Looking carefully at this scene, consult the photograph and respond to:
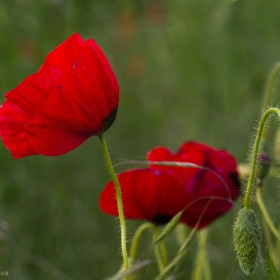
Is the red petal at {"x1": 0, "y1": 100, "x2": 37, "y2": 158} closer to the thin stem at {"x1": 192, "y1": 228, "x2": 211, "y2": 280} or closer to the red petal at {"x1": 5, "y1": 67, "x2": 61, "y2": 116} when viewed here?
the red petal at {"x1": 5, "y1": 67, "x2": 61, "y2": 116}

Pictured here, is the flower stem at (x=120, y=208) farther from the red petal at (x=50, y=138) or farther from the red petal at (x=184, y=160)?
the red petal at (x=184, y=160)

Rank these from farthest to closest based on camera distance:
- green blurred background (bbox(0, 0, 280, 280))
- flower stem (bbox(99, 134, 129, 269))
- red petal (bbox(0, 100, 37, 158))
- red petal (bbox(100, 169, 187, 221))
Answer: green blurred background (bbox(0, 0, 280, 280)) < red petal (bbox(100, 169, 187, 221)) < red petal (bbox(0, 100, 37, 158)) < flower stem (bbox(99, 134, 129, 269))

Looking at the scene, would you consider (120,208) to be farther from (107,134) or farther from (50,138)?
(107,134)

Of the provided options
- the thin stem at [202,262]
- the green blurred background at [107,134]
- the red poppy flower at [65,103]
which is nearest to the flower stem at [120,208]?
the red poppy flower at [65,103]

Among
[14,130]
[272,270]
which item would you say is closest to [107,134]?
[14,130]

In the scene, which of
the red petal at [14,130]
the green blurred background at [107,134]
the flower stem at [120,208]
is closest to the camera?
the flower stem at [120,208]

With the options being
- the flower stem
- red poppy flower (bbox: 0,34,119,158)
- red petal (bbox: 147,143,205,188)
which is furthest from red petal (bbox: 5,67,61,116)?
red petal (bbox: 147,143,205,188)

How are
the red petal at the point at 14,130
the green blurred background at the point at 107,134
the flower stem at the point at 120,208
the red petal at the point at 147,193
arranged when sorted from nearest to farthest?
1. the flower stem at the point at 120,208
2. the red petal at the point at 14,130
3. the red petal at the point at 147,193
4. the green blurred background at the point at 107,134
